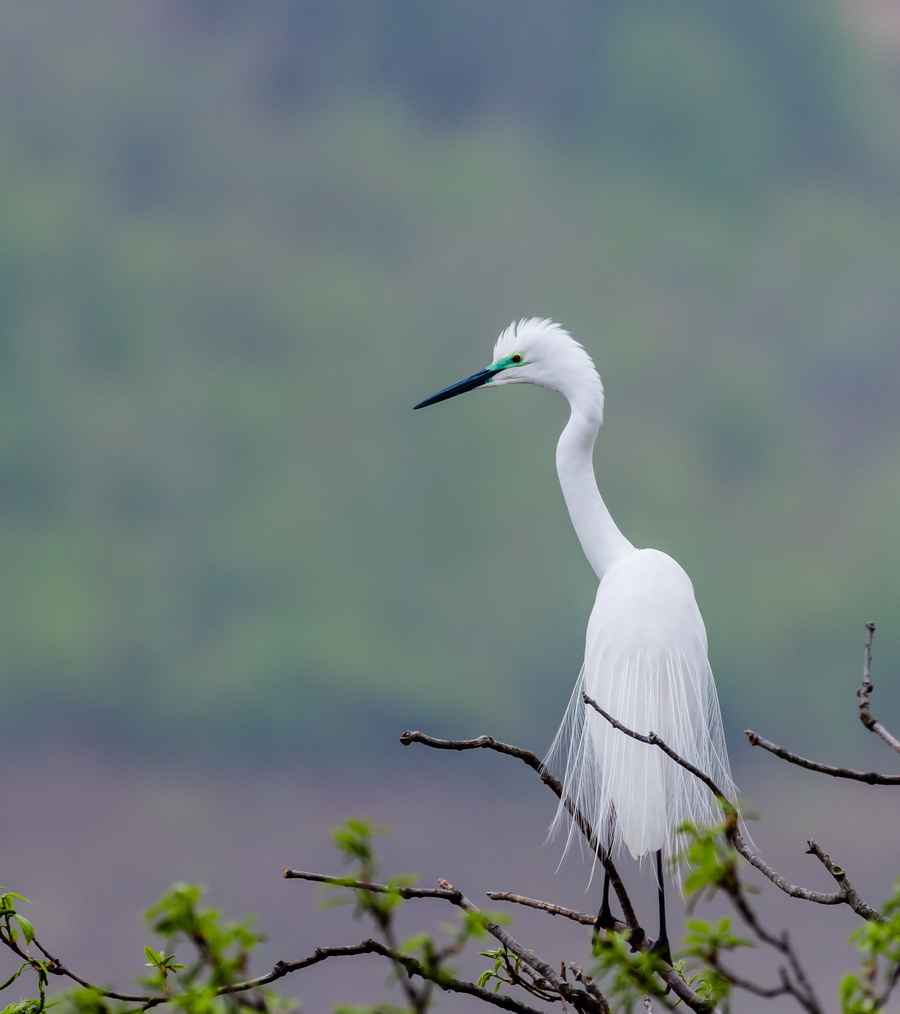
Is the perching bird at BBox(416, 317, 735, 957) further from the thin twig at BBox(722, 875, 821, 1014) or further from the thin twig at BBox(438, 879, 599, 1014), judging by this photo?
the thin twig at BBox(722, 875, 821, 1014)

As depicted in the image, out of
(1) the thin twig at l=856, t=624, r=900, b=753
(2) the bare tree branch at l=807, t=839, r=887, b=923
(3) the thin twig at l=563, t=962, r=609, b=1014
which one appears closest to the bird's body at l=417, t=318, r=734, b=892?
(3) the thin twig at l=563, t=962, r=609, b=1014

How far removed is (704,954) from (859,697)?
557 mm

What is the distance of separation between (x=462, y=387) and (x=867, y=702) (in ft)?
8.44

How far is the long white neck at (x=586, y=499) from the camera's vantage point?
3512 millimetres

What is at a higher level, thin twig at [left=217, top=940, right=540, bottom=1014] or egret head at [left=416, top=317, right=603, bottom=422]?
egret head at [left=416, top=317, right=603, bottom=422]

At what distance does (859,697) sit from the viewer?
4.90 feet

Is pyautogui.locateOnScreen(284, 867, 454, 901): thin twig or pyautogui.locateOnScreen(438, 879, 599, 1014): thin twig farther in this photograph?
pyautogui.locateOnScreen(438, 879, 599, 1014): thin twig

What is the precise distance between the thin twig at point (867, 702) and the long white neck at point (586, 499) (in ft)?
6.38

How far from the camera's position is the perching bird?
9.02ft

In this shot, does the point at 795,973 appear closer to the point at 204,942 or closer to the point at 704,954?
the point at 704,954

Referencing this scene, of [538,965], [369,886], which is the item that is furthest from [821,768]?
[538,965]

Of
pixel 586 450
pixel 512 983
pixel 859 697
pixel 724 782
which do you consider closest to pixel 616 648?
pixel 724 782

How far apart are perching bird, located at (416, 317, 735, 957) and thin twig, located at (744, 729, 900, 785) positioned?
119 centimetres

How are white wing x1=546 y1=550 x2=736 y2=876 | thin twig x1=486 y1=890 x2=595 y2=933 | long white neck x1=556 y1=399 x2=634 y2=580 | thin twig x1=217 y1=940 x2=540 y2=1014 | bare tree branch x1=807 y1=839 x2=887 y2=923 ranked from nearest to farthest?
1. thin twig x1=217 y1=940 x2=540 y2=1014
2. bare tree branch x1=807 y1=839 x2=887 y2=923
3. thin twig x1=486 y1=890 x2=595 y2=933
4. white wing x1=546 y1=550 x2=736 y2=876
5. long white neck x1=556 y1=399 x2=634 y2=580
